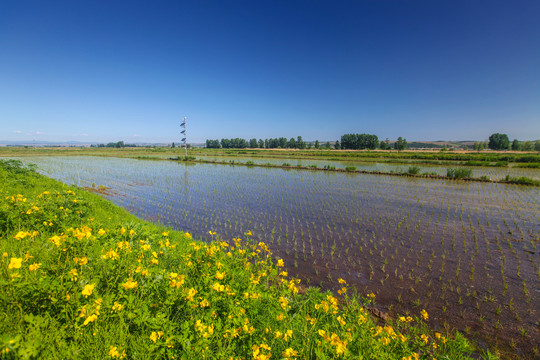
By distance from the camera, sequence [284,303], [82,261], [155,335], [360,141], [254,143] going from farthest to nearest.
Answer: [254,143]
[360,141]
[284,303]
[82,261]
[155,335]

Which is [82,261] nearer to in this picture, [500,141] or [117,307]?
[117,307]

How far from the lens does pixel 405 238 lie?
898 centimetres

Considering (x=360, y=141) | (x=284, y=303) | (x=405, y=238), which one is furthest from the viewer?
(x=360, y=141)

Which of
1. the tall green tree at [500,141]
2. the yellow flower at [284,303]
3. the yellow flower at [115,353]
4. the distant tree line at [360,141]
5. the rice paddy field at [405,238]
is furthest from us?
the distant tree line at [360,141]

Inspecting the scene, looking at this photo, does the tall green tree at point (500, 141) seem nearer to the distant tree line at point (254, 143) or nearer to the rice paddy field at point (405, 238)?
the distant tree line at point (254, 143)

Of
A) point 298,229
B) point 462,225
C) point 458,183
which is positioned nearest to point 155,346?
point 298,229

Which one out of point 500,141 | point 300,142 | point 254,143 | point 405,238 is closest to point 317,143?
point 300,142

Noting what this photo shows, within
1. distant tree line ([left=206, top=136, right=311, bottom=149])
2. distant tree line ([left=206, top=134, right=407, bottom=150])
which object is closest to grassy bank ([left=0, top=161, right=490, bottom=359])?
distant tree line ([left=206, top=134, right=407, bottom=150])

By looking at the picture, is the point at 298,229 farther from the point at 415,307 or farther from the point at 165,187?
the point at 165,187

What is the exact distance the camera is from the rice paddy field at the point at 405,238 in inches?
204

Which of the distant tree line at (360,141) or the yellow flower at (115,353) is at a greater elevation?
the distant tree line at (360,141)

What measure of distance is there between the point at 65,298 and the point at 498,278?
31.2 ft

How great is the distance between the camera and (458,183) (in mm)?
21281

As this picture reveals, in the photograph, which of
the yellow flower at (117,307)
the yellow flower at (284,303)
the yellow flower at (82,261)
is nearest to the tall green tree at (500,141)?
the yellow flower at (284,303)
